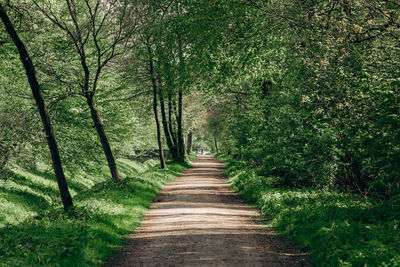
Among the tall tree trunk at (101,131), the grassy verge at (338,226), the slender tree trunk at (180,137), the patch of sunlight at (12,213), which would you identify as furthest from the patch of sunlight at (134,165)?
the grassy verge at (338,226)

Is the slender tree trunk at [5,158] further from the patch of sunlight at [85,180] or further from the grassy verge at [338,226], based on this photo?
the patch of sunlight at [85,180]

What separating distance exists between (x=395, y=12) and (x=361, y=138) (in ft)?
12.6

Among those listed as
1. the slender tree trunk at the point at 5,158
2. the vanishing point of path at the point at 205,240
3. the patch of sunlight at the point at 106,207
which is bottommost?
the vanishing point of path at the point at 205,240

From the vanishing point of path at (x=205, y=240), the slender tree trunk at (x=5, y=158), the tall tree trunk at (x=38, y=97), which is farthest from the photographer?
the slender tree trunk at (x=5, y=158)

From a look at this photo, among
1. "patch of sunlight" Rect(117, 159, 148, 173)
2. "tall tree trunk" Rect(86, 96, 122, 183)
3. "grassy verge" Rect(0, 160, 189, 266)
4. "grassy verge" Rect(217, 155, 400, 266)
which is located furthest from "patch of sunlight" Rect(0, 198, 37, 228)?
"patch of sunlight" Rect(117, 159, 148, 173)

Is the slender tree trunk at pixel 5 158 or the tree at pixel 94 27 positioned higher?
the tree at pixel 94 27

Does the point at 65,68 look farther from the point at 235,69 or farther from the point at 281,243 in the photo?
the point at 281,243

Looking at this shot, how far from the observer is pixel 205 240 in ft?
30.4

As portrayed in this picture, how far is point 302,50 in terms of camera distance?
12.9 metres

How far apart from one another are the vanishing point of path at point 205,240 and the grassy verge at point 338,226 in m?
0.47

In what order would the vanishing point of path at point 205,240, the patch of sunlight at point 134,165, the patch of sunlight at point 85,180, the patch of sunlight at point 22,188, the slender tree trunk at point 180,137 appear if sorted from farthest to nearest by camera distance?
the patch of sunlight at point 134,165, the slender tree trunk at point 180,137, the patch of sunlight at point 85,180, the patch of sunlight at point 22,188, the vanishing point of path at point 205,240

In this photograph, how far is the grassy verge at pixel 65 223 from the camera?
24.9 feet

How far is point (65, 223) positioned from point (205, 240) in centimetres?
378

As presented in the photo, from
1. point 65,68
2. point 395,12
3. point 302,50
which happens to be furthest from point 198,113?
point 395,12
